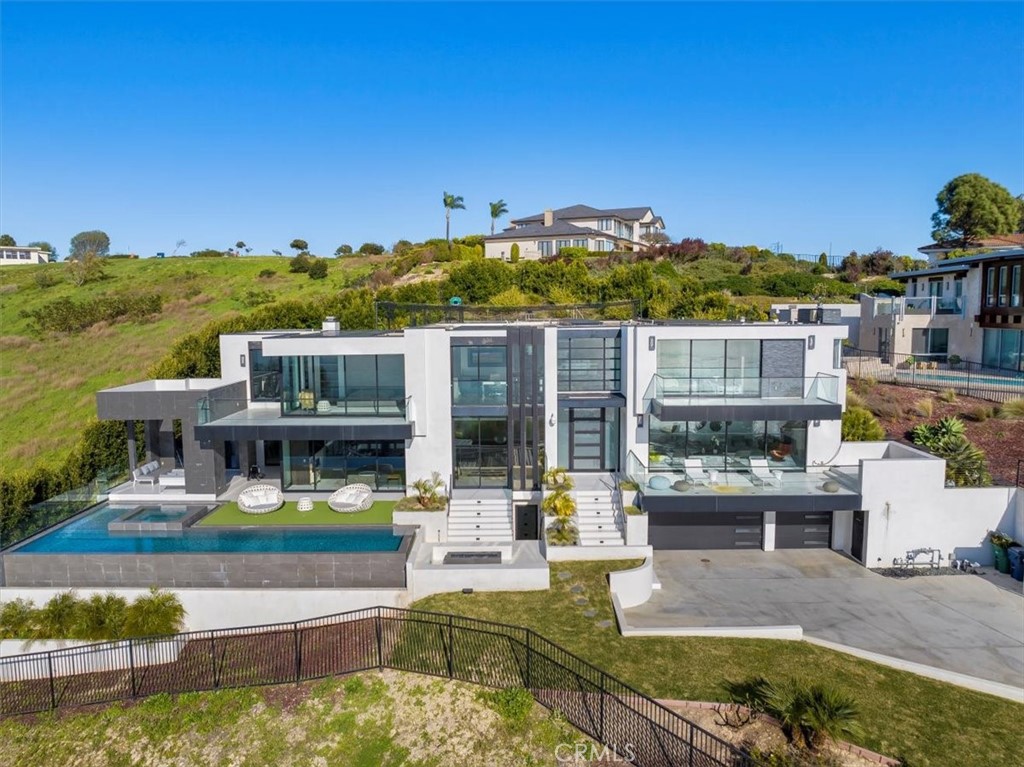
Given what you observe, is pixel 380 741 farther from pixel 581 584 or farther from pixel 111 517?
pixel 111 517

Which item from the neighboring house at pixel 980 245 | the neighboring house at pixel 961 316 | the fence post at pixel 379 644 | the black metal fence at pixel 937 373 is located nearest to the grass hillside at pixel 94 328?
the fence post at pixel 379 644

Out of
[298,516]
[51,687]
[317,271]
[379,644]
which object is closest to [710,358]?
[379,644]

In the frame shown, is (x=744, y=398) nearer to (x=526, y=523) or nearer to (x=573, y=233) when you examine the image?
(x=526, y=523)

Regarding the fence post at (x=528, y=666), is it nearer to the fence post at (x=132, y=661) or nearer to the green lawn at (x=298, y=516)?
the green lawn at (x=298, y=516)

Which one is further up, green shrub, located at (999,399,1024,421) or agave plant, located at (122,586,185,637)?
green shrub, located at (999,399,1024,421)

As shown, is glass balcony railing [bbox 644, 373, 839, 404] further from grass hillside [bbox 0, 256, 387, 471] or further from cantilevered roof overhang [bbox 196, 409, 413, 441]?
grass hillside [bbox 0, 256, 387, 471]

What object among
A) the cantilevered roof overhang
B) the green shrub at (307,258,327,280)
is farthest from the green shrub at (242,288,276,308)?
the cantilevered roof overhang
